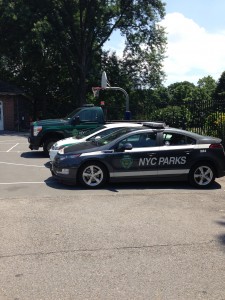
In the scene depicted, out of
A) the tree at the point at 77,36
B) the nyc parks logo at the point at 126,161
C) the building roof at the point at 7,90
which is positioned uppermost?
the tree at the point at 77,36

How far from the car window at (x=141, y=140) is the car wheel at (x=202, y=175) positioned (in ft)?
3.82

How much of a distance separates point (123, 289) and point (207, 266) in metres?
1.16

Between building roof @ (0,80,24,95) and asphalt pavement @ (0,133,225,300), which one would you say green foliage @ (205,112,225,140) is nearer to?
asphalt pavement @ (0,133,225,300)

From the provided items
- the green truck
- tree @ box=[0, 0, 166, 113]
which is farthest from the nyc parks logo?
tree @ box=[0, 0, 166, 113]

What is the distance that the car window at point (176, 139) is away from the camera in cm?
912

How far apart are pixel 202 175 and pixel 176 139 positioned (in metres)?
1.04

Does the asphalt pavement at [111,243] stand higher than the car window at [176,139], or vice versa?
the car window at [176,139]

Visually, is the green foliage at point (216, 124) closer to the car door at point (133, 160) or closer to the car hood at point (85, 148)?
the car door at point (133, 160)

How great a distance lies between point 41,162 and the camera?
1249 cm

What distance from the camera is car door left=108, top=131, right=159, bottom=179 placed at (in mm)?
8750

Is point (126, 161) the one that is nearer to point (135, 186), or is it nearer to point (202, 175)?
point (135, 186)

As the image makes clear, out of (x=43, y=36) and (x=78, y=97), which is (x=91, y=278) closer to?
(x=43, y=36)

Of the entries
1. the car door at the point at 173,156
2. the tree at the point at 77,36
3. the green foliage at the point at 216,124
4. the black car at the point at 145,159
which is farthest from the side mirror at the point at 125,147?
the tree at the point at 77,36

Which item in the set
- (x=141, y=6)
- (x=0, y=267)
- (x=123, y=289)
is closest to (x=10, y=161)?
(x=0, y=267)
